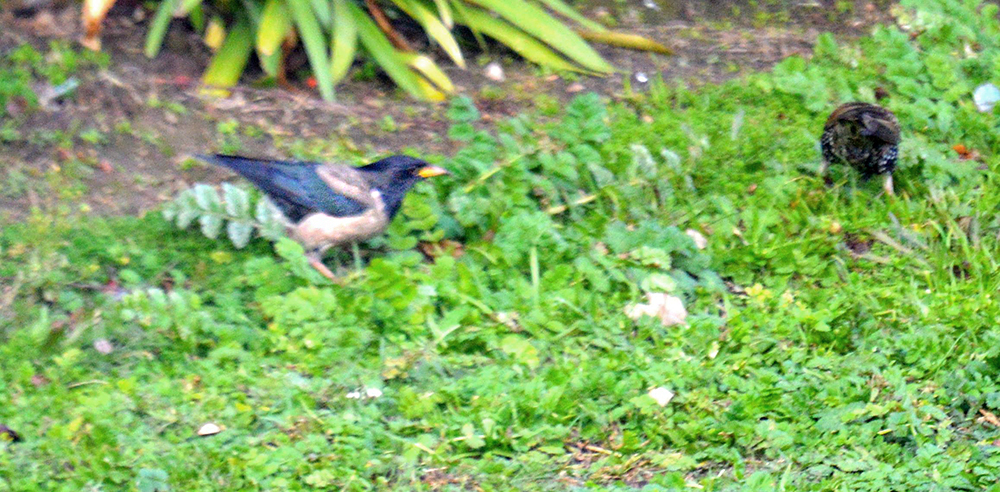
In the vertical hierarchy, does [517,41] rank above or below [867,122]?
below

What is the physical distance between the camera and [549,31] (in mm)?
7254

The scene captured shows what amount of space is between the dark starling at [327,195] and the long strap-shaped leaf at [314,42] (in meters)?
1.13

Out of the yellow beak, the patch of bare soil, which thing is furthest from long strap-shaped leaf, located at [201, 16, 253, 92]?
the yellow beak

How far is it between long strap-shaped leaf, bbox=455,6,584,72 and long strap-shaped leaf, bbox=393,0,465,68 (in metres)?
0.37

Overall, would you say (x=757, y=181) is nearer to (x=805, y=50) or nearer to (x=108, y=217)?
(x=805, y=50)

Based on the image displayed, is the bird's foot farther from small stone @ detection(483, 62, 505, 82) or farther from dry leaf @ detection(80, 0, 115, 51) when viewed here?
dry leaf @ detection(80, 0, 115, 51)

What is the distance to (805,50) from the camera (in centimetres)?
771

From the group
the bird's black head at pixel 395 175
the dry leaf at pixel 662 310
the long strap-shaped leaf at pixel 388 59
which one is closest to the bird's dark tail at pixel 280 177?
the bird's black head at pixel 395 175

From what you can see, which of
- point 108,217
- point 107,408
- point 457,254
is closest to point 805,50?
point 457,254

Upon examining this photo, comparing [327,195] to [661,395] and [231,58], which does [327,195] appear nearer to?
[231,58]

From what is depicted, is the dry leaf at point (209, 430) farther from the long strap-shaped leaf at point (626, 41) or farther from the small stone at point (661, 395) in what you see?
the long strap-shaped leaf at point (626, 41)

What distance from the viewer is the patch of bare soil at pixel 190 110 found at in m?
6.09

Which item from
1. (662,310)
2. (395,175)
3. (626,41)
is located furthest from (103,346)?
(626,41)

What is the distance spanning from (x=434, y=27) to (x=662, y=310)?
2696 mm
